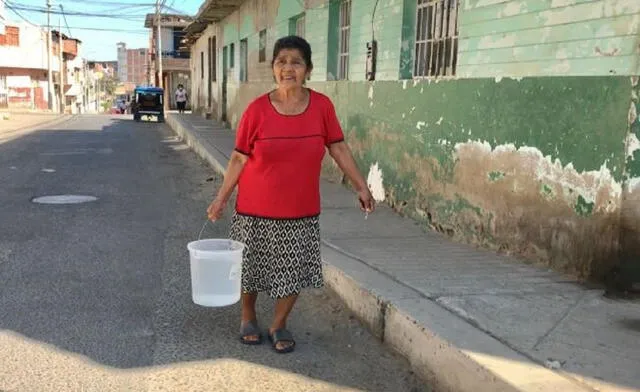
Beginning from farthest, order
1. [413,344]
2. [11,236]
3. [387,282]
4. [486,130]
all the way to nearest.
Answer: [11,236], [486,130], [387,282], [413,344]

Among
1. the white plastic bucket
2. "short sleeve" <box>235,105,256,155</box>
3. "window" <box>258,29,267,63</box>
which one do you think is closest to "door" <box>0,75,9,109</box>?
"window" <box>258,29,267,63</box>

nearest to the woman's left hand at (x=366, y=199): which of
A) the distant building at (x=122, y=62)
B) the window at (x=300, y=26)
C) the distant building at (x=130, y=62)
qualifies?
the window at (x=300, y=26)

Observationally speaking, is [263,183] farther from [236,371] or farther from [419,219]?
[419,219]

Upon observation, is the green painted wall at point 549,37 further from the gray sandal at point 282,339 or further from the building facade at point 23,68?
the building facade at point 23,68

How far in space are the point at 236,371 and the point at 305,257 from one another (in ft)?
2.60

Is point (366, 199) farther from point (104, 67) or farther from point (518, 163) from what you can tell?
point (104, 67)

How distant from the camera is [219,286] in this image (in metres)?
3.96

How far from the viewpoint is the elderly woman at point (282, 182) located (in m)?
3.66

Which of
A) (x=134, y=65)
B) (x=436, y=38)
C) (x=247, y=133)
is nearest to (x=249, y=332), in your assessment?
(x=247, y=133)

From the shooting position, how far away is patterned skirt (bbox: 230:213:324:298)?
383 cm

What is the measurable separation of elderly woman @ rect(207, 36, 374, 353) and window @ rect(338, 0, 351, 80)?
20.1ft

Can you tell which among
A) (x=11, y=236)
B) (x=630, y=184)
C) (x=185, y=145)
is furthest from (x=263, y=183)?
(x=185, y=145)

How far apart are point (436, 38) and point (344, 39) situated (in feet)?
11.0

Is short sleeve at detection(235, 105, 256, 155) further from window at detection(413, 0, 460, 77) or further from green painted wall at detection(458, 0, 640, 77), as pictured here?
window at detection(413, 0, 460, 77)
